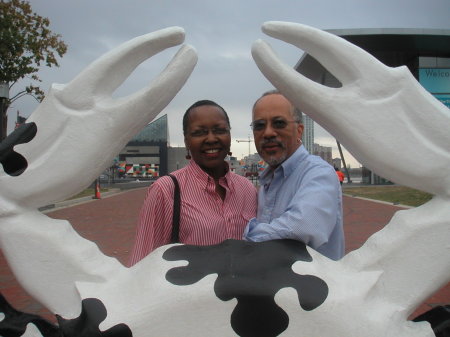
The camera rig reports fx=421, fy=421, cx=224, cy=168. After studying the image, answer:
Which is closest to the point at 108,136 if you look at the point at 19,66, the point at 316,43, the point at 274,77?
the point at 274,77

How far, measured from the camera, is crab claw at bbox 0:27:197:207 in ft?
4.61

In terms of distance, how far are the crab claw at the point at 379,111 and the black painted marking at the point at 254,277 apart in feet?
1.35

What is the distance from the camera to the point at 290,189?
162cm

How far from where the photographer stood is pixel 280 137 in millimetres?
1626

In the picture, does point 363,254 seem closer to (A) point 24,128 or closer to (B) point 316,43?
(B) point 316,43

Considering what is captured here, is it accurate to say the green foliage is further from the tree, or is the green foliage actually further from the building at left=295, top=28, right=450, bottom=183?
A: the building at left=295, top=28, right=450, bottom=183

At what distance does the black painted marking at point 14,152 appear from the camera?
1410mm

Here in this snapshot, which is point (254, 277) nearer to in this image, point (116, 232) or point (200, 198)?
point (200, 198)

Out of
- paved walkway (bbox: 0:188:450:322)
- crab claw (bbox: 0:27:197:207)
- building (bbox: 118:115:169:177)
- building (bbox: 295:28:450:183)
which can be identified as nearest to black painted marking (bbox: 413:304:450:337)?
crab claw (bbox: 0:27:197:207)

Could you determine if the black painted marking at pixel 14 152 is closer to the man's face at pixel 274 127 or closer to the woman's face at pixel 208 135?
the woman's face at pixel 208 135

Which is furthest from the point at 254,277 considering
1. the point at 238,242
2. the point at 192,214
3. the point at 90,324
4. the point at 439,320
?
the point at 439,320

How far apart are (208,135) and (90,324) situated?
0.78m

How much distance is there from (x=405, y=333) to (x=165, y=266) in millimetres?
779

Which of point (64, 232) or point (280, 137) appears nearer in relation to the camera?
point (64, 232)
